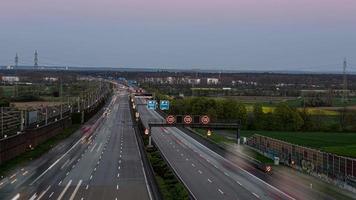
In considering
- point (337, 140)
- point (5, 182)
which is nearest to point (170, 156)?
point (5, 182)

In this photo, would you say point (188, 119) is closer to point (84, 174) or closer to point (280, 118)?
point (84, 174)

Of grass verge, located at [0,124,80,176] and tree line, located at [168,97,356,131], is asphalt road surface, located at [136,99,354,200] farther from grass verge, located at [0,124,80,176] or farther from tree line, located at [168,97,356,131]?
tree line, located at [168,97,356,131]

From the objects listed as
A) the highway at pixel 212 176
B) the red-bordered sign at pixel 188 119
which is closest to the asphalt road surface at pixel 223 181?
the highway at pixel 212 176

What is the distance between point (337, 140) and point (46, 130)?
55.1 metres

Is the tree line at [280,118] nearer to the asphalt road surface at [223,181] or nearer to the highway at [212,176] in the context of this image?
the highway at [212,176]

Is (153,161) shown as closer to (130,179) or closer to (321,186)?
(130,179)

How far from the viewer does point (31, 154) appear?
7581cm

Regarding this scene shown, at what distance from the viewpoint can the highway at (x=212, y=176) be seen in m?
44.7

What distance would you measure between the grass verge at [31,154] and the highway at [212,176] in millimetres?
17367

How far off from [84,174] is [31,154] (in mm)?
21592

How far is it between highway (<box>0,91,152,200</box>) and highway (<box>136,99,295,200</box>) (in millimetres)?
4341

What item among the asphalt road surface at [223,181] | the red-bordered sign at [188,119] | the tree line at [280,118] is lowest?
the tree line at [280,118]

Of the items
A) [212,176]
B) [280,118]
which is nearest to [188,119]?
[212,176]

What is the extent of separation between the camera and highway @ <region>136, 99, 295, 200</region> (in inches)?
1758
